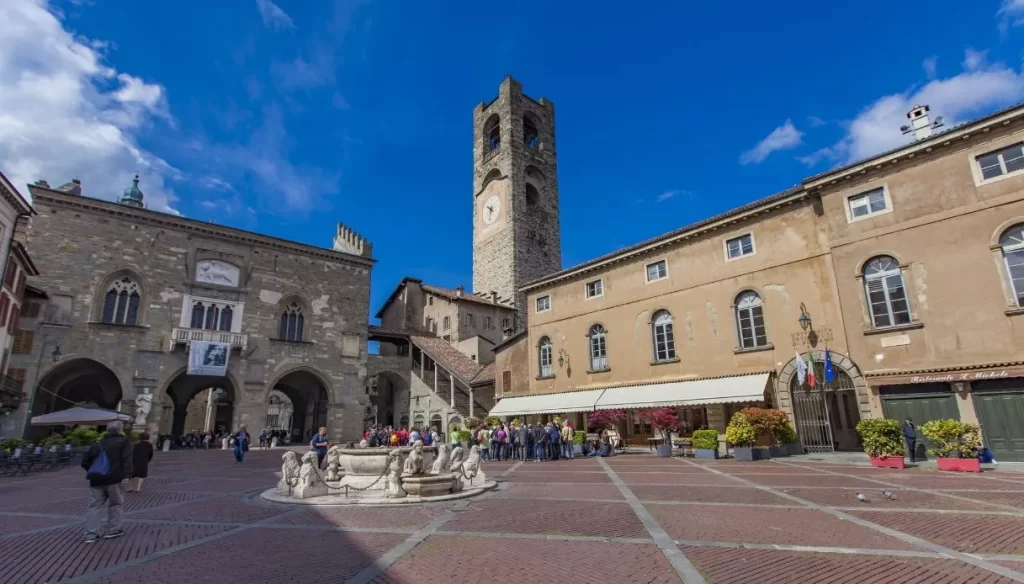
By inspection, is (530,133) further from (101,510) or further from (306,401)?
(101,510)

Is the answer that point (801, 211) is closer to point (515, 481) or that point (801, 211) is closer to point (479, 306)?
point (515, 481)

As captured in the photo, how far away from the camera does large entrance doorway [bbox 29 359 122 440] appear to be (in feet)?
81.4

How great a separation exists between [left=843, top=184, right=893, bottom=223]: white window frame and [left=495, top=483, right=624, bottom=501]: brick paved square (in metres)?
12.7

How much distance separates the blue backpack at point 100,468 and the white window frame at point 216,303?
76.4 ft

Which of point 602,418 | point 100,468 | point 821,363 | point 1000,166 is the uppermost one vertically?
point 1000,166

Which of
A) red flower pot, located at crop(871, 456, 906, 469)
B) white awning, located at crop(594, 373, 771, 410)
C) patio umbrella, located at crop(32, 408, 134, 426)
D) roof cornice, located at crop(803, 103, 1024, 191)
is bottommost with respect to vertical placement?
red flower pot, located at crop(871, 456, 906, 469)

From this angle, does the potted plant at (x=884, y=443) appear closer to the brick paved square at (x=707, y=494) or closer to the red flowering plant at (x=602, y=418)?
the brick paved square at (x=707, y=494)

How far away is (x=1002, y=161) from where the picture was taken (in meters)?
14.6

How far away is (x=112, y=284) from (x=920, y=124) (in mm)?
35638

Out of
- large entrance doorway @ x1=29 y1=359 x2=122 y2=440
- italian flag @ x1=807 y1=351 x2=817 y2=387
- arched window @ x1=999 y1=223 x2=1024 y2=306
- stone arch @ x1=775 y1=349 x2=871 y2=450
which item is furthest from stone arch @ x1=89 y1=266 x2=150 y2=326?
arched window @ x1=999 y1=223 x2=1024 y2=306

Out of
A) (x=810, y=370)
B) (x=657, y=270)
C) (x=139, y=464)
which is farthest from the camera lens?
(x=657, y=270)

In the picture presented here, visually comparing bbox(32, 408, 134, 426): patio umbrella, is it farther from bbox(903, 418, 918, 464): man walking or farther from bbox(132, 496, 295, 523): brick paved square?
bbox(903, 418, 918, 464): man walking

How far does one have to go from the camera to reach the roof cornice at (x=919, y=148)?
14.3 metres

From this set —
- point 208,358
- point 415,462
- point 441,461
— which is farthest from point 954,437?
point 208,358
